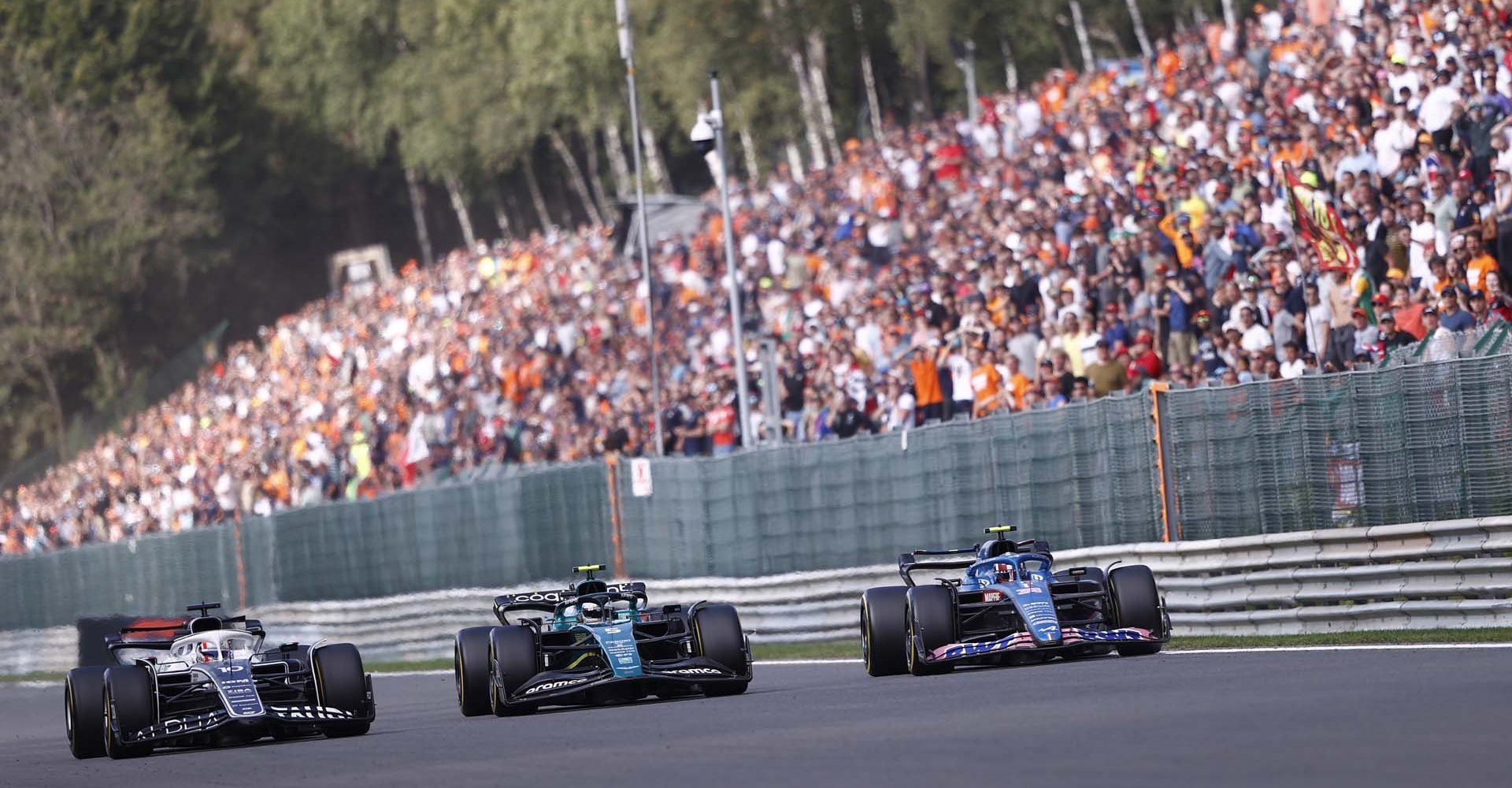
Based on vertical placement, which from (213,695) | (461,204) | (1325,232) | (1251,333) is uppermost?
(461,204)

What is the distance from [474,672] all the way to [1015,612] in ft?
13.4

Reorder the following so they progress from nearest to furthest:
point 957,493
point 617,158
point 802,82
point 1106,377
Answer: point 957,493 < point 1106,377 < point 802,82 < point 617,158

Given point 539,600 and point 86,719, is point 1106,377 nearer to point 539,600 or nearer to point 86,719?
point 539,600

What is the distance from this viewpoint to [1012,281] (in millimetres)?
26266

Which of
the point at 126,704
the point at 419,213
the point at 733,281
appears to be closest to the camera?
the point at 126,704

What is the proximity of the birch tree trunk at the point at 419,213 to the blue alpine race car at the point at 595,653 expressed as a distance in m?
69.1

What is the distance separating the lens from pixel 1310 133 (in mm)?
23766

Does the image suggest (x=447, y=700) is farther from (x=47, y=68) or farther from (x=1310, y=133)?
(x=47, y=68)

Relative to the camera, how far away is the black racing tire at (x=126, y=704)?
16.2 metres

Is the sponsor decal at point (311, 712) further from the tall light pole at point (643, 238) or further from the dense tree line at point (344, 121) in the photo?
the dense tree line at point (344, 121)

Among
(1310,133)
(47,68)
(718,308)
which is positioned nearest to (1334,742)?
(1310,133)

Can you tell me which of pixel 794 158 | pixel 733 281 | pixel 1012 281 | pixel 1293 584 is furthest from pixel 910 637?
pixel 794 158

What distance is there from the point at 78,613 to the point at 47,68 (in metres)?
46.8

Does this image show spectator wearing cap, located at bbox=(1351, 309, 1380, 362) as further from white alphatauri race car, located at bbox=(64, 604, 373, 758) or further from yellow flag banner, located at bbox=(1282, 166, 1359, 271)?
white alphatauri race car, located at bbox=(64, 604, 373, 758)
